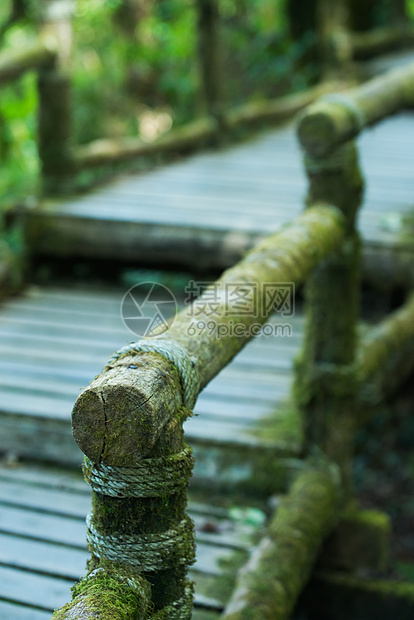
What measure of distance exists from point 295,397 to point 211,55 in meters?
3.50

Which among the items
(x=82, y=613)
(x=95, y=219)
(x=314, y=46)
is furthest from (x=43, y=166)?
(x=314, y=46)

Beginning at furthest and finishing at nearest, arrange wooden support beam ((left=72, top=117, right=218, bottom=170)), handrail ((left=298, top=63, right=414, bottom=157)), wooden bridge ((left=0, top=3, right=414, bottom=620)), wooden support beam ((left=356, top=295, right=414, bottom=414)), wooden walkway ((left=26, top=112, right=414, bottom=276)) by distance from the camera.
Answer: wooden support beam ((left=72, top=117, right=218, bottom=170)), wooden walkway ((left=26, top=112, right=414, bottom=276)), wooden support beam ((left=356, top=295, right=414, bottom=414)), handrail ((left=298, top=63, right=414, bottom=157)), wooden bridge ((left=0, top=3, right=414, bottom=620))

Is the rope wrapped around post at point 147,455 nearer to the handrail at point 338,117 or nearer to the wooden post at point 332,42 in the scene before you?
the handrail at point 338,117

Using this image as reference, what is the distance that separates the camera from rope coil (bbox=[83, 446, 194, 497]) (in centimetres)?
121

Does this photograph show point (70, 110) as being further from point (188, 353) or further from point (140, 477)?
point (140, 477)

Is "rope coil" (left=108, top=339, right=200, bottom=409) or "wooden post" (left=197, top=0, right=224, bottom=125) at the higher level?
"wooden post" (left=197, top=0, right=224, bottom=125)

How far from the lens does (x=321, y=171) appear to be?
235 centimetres

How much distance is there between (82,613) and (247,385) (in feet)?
5.89

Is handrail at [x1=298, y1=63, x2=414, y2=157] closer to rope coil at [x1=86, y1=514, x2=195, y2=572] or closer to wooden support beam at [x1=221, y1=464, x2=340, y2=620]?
wooden support beam at [x1=221, y1=464, x2=340, y2=620]

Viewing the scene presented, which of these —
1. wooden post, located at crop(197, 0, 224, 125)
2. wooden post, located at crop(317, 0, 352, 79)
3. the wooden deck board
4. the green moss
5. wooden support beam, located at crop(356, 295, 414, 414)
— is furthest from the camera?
wooden post, located at crop(317, 0, 352, 79)

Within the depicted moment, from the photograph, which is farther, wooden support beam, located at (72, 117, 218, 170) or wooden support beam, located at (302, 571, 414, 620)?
wooden support beam, located at (72, 117, 218, 170)

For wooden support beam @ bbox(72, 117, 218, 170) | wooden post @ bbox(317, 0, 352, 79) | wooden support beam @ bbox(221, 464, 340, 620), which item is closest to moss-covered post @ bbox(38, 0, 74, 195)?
wooden support beam @ bbox(72, 117, 218, 170)

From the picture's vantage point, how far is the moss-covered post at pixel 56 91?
13.5ft

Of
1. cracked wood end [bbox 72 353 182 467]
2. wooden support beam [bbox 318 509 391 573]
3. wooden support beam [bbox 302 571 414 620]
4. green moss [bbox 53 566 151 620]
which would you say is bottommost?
wooden support beam [bbox 302 571 414 620]
